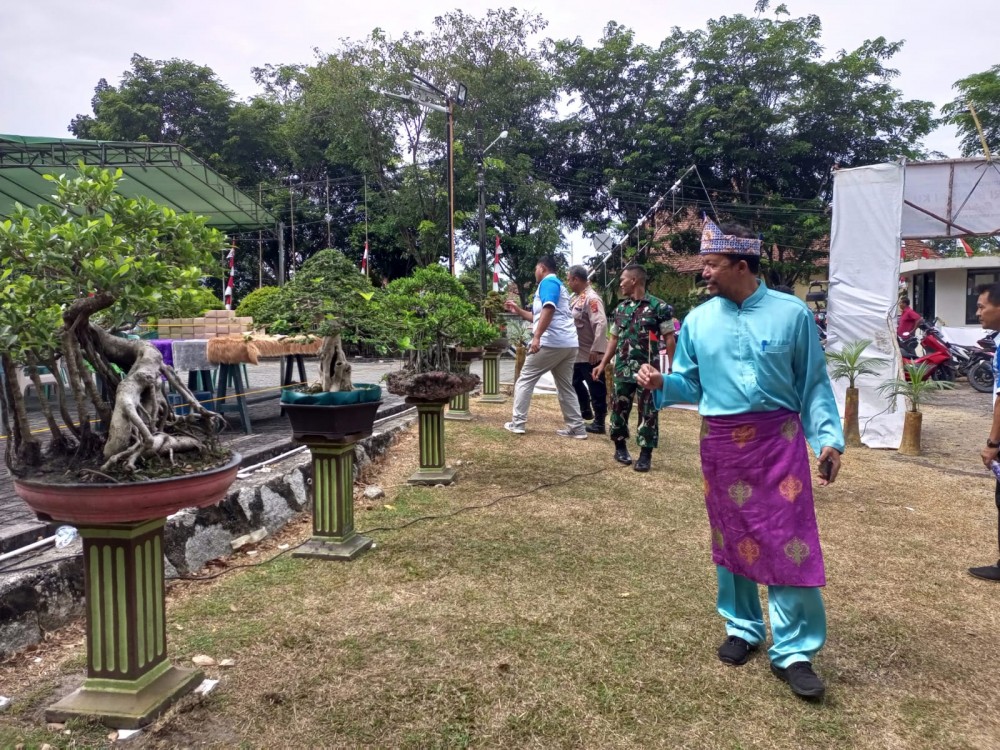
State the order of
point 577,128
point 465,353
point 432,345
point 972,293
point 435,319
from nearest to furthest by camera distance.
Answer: point 435,319 < point 432,345 < point 465,353 < point 972,293 < point 577,128

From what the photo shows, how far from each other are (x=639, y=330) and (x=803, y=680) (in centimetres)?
376

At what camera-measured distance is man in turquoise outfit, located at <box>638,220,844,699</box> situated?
2691 mm

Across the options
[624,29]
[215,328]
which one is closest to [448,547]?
[215,328]

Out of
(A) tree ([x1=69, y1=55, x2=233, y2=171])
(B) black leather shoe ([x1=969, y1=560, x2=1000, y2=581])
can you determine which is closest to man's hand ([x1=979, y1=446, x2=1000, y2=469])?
(B) black leather shoe ([x1=969, y1=560, x2=1000, y2=581])

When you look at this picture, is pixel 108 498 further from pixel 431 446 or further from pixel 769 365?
pixel 431 446

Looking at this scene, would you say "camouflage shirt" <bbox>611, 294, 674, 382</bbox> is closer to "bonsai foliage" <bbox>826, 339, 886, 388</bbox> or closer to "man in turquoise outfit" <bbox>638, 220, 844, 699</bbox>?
"bonsai foliage" <bbox>826, 339, 886, 388</bbox>

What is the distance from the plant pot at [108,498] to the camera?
2152mm

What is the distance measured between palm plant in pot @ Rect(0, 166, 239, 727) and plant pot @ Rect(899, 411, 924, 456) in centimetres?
727

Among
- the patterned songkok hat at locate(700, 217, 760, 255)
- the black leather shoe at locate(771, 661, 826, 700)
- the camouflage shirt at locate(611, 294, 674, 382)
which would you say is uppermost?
the patterned songkok hat at locate(700, 217, 760, 255)

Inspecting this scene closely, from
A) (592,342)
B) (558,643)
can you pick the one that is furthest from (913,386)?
(558,643)

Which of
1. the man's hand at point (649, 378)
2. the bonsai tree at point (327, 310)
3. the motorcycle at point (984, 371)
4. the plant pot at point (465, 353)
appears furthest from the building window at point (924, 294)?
the man's hand at point (649, 378)

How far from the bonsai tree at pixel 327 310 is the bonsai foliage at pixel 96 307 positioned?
133 centimetres

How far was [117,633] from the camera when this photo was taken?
2.37 m

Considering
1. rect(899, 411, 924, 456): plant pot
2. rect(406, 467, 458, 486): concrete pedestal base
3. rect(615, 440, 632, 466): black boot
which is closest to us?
rect(406, 467, 458, 486): concrete pedestal base
